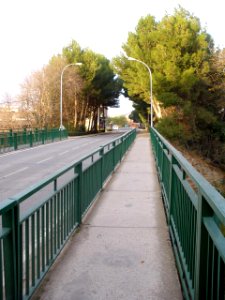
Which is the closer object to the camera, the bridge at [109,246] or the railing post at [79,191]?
the bridge at [109,246]

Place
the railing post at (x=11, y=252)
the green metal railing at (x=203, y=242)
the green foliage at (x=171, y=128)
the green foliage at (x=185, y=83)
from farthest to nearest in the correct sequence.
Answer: the green foliage at (x=185, y=83), the green foliage at (x=171, y=128), the railing post at (x=11, y=252), the green metal railing at (x=203, y=242)

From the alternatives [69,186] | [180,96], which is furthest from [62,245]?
[180,96]

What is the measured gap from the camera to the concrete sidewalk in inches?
158

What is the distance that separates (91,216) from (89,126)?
59.9 metres

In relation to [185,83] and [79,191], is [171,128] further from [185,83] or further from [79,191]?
[79,191]

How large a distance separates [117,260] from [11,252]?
1.98 metres

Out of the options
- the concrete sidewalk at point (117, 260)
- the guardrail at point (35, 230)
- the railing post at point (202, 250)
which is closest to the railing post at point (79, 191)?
the guardrail at point (35, 230)

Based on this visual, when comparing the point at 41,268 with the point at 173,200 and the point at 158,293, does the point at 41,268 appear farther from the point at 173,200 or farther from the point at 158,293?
the point at 173,200

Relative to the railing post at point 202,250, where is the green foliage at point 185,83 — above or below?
above

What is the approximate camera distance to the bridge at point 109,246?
288cm

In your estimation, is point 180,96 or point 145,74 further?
point 145,74

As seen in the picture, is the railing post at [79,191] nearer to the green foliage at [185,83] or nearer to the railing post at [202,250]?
the railing post at [202,250]

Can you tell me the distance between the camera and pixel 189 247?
3.67 m

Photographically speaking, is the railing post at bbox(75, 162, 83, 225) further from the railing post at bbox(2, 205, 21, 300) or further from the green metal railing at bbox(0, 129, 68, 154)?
the green metal railing at bbox(0, 129, 68, 154)
